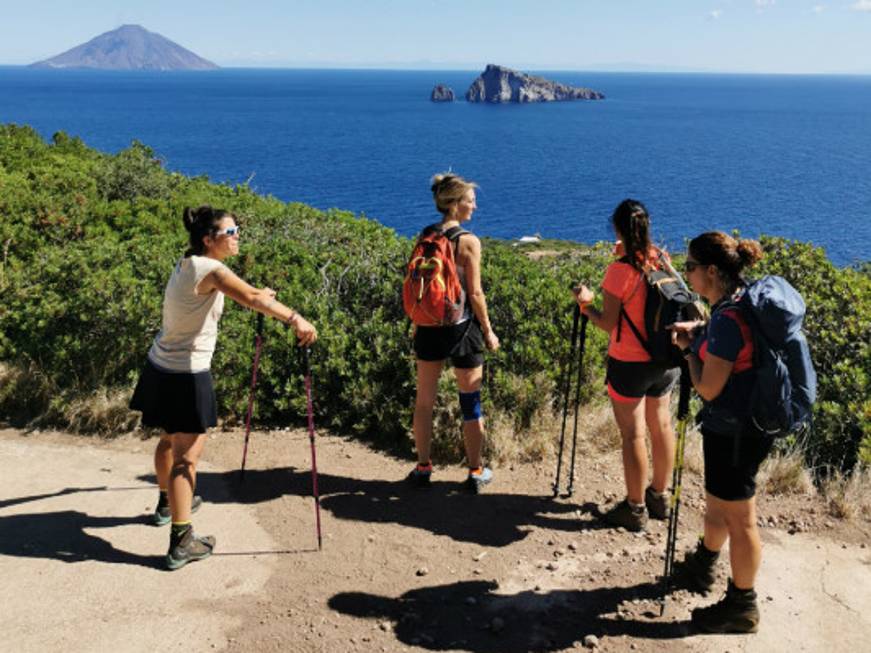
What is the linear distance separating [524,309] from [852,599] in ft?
11.5

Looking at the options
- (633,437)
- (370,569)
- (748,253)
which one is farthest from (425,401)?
(748,253)

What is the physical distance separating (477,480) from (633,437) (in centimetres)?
127

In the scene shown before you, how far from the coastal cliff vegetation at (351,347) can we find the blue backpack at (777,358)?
2.51 metres

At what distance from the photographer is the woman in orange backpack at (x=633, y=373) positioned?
4.39 meters

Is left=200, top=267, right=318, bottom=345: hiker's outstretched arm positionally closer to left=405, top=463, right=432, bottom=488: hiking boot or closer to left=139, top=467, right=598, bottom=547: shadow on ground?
left=139, top=467, right=598, bottom=547: shadow on ground

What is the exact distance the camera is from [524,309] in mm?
6949

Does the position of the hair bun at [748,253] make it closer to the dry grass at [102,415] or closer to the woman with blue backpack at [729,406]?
the woman with blue backpack at [729,406]

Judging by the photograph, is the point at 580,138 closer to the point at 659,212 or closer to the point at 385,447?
the point at 659,212

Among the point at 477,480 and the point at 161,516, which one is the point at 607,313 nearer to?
the point at 477,480

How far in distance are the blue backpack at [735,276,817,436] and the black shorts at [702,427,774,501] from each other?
0.35ft

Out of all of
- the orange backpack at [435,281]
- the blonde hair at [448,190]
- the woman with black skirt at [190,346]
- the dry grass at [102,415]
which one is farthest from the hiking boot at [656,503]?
the dry grass at [102,415]

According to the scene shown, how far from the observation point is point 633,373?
4555 millimetres

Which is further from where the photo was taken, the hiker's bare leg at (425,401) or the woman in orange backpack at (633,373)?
the hiker's bare leg at (425,401)

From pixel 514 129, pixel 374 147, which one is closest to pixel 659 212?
pixel 374 147
